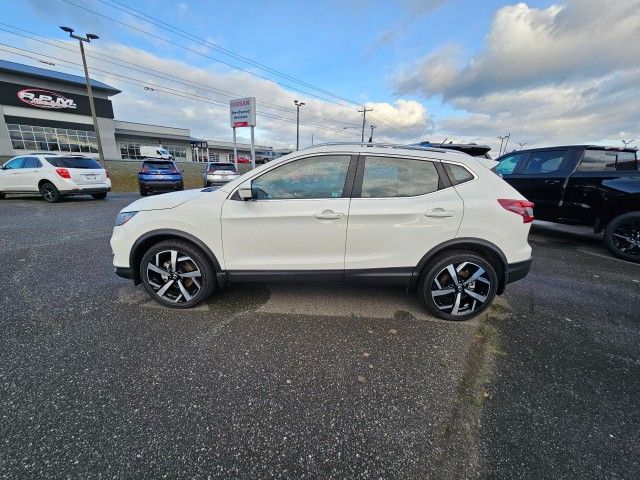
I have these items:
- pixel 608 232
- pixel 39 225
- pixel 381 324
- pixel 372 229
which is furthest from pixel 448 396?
pixel 39 225

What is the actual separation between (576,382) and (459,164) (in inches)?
81.3

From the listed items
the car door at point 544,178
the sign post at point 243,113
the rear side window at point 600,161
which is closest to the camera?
the rear side window at point 600,161

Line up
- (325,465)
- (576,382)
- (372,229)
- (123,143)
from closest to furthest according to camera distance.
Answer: (325,465)
(576,382)
(372,229)
(123,143)

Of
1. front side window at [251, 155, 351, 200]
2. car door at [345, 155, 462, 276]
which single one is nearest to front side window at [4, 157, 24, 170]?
front side window at [251, 155, 351, 200]

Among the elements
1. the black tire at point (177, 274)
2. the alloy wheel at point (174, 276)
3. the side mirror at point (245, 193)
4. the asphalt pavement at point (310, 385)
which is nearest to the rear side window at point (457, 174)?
the asphalt pavement at point (310, 385)

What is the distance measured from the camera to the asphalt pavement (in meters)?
1.60

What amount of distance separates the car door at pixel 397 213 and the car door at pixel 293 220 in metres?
0.14

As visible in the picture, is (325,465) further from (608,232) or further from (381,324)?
(608,232)

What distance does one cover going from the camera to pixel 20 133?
33.6 metres

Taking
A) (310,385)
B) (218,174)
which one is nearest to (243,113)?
(218,174)

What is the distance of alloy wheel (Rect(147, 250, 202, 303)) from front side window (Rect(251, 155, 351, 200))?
1.09 m

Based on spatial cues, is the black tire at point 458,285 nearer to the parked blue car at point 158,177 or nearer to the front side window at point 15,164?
the parked blue car at point 158,177

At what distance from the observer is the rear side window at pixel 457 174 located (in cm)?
287

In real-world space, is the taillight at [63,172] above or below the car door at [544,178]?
below
